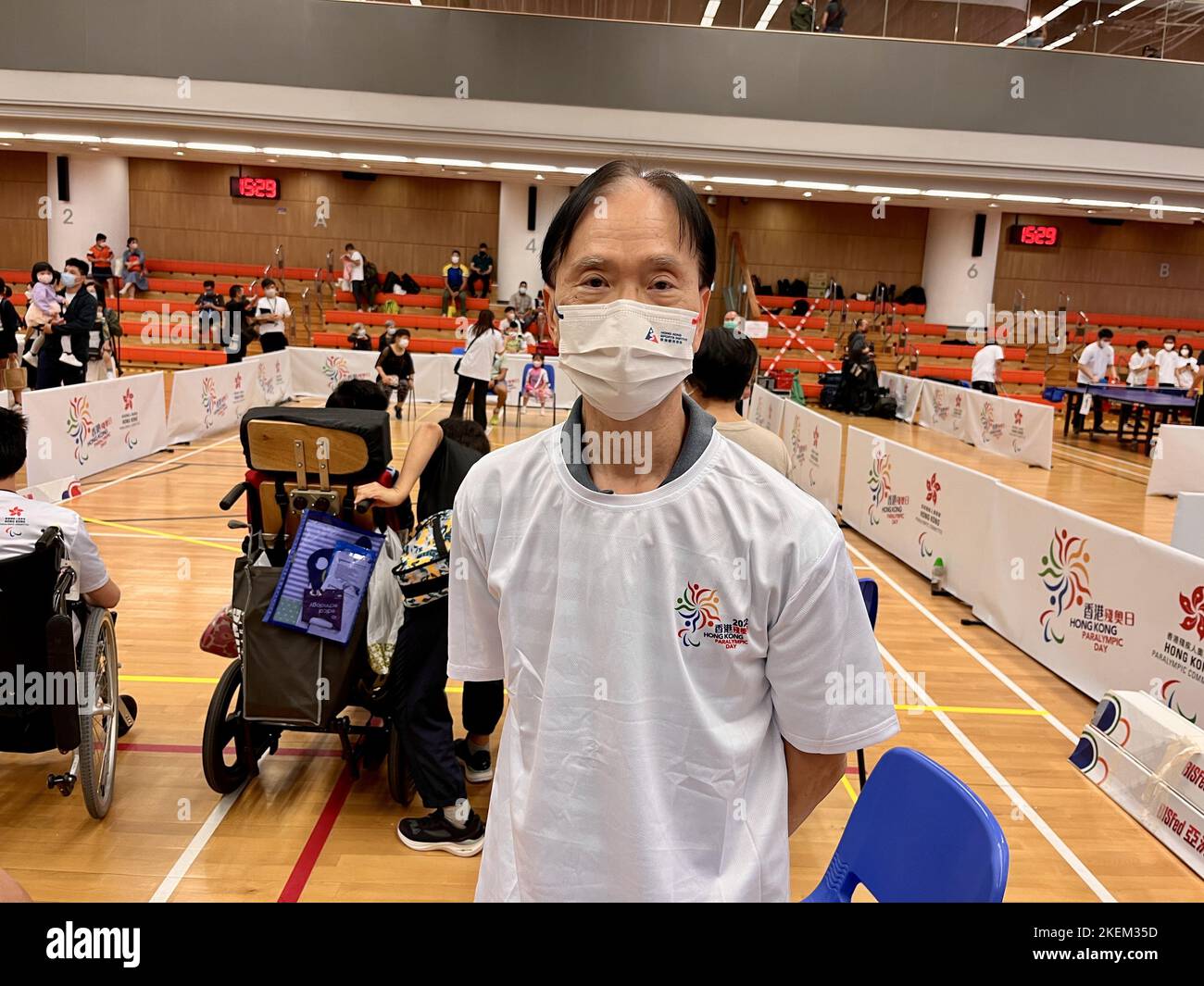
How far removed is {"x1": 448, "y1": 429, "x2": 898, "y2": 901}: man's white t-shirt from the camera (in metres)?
1.11

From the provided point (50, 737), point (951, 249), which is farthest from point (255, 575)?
point (951, 249)

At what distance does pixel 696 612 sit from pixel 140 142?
20539 millimetres

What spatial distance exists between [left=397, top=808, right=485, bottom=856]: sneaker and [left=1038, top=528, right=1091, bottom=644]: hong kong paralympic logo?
3.81m

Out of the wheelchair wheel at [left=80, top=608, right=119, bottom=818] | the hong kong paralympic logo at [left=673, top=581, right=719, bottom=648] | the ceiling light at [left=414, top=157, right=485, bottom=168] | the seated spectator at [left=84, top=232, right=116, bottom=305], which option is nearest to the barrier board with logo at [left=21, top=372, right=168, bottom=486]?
the wheelchair wheel at [left=80, top=608, right=119, bottom=818]

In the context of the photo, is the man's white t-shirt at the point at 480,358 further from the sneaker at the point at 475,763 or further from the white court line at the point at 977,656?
the sneaker at the point at 475,763

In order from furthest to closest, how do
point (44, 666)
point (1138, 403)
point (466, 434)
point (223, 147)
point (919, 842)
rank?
point (223, 147)
point (1138, 403)
point (466, 434)
point (44, 666)
point (919, 842)

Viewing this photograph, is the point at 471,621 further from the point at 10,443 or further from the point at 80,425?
the point at 80,425

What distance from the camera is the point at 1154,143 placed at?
15688 millimetres

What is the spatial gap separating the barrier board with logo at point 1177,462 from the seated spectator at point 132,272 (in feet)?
73.0

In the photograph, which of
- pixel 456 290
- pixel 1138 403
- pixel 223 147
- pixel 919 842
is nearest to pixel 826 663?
pixel 919 842

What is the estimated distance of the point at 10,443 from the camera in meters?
3.47

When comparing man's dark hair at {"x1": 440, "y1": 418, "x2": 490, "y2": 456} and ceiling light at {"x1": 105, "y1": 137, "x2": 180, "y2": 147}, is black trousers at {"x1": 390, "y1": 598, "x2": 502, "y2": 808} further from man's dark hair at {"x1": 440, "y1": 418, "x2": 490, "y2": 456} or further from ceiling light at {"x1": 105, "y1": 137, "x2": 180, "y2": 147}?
ceiling light at {"x1": 105, "y1": 137, "x2": 180, "y2": 147}

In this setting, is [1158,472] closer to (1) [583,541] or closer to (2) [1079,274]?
(1) [583,541]

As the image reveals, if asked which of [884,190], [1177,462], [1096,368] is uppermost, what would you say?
[884,190]
